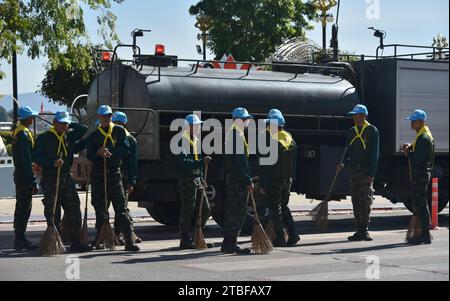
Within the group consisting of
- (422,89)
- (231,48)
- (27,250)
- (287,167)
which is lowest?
(27,250)

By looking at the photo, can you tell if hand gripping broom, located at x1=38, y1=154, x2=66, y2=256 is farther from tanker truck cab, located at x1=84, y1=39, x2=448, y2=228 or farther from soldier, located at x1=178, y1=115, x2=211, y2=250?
tanker truck cab, located at x1=84, y1=39, x2=448, y2=228

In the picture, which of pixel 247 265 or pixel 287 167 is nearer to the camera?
pixel 247 265

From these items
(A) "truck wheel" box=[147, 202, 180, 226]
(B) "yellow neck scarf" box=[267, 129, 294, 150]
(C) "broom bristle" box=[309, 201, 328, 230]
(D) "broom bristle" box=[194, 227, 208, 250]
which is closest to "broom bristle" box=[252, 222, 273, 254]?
(D) "broom bristle" box=[194, 227, 208, 250]

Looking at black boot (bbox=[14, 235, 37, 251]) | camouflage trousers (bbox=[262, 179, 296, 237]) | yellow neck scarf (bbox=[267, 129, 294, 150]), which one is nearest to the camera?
black boot (bbox=[14, 235, 37, 251])

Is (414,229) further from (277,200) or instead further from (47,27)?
(47,27)

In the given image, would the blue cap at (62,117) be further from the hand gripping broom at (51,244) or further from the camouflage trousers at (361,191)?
the camouflage trousers at (361,191)

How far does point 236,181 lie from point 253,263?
1596 mm

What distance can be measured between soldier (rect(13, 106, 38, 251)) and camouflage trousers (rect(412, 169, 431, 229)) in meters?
5.40

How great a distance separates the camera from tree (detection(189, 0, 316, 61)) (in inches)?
1729

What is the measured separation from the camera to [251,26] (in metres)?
44.4

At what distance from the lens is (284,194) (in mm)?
13883
